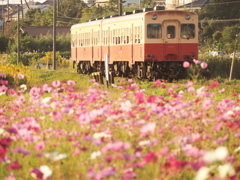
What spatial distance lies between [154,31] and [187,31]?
1468mm

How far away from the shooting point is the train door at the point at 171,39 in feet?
72.1

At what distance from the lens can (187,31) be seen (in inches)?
881

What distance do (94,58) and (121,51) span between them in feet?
13.3

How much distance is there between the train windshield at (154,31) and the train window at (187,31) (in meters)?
0.97

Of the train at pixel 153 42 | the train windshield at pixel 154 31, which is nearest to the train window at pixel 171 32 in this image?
the train at pixel 153 42

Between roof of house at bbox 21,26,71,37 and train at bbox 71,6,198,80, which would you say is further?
roof of house at bbox 21,26,71,37

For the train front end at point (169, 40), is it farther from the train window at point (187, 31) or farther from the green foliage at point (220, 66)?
the green foliage at point (220, 66)

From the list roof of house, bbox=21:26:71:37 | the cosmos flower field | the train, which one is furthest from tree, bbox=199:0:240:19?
the cosmos flower field

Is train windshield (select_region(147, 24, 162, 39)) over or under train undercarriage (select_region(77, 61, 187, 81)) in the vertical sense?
over

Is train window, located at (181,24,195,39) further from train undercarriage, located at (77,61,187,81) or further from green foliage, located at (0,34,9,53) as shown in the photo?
green foliage, located at (0,34,9,53)

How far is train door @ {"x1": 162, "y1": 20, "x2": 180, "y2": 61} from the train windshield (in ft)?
0.63

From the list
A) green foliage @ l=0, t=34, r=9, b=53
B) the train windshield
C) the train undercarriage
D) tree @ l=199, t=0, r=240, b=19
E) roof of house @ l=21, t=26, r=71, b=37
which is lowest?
the train undercarriage

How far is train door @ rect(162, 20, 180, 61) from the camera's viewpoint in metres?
22.0

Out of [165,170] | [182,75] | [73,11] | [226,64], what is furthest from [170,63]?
[73,11]
